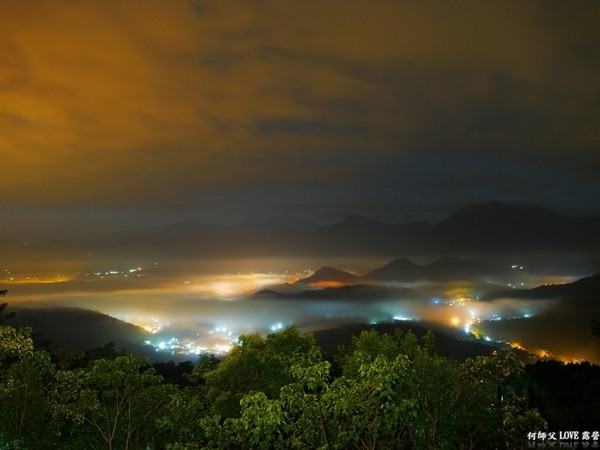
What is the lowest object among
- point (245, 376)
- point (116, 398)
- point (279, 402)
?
point (116, 398)

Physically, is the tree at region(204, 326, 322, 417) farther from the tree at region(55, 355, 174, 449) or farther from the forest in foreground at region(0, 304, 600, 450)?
the tree at region(55, 355, 174, 449)

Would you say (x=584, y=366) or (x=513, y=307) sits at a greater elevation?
(x=584, y=366)

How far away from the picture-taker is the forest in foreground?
8695 mm

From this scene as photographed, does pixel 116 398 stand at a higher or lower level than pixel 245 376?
lower

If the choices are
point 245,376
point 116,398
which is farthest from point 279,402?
point 116,398

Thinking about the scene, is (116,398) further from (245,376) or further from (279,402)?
(279,402)

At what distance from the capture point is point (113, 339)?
123 m

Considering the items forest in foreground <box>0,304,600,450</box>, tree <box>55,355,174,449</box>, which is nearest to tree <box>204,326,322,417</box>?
forest in foreground <box>0,304,600,450</box>

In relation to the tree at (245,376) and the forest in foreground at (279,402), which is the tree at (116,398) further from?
the tree at (245,376)

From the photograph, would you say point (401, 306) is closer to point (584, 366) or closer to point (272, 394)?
point (584, 366)

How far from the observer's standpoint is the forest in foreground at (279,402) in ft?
28.5

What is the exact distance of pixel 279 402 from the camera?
325 inches

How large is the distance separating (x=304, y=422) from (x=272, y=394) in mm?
5394

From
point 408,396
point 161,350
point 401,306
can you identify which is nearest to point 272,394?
point 408,396
